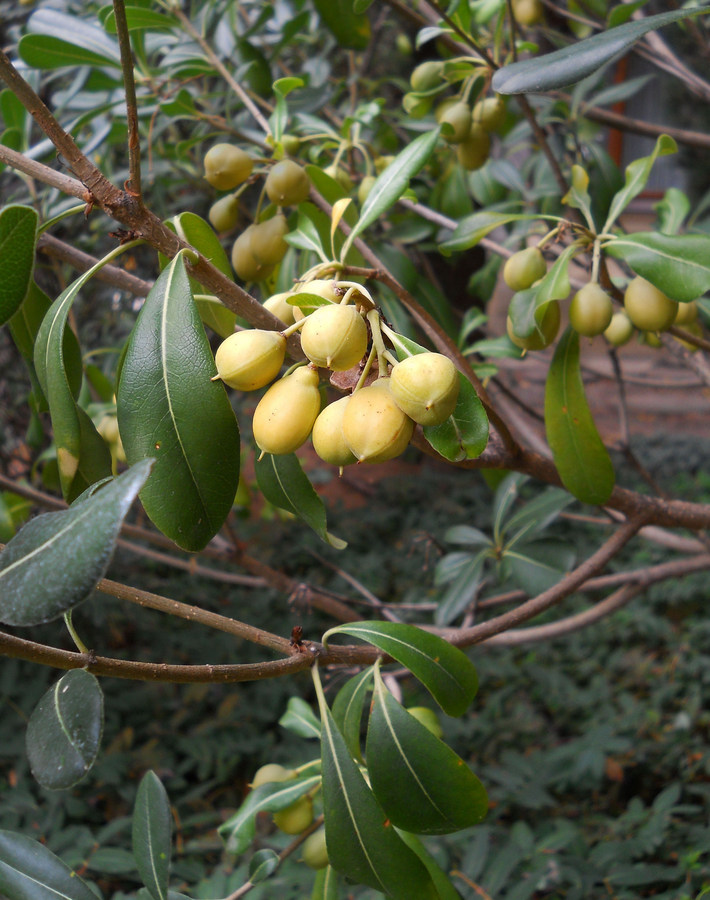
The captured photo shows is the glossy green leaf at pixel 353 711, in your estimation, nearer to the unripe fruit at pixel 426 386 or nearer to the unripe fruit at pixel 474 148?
the unripe fruit at pixel 426 386

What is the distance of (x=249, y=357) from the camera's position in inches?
20.3

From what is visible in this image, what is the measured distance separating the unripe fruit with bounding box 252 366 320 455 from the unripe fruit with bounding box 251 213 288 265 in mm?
461

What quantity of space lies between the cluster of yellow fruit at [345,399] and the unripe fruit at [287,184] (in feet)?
1.33

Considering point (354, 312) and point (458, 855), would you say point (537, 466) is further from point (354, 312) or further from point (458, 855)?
point (458, 855)

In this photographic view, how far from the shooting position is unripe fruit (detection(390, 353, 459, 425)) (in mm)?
489

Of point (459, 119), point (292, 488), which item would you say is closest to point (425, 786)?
point (292, 488)

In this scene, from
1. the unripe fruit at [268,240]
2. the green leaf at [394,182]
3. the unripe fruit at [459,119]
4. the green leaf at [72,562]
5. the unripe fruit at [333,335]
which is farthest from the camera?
the unripe fruit at [459,119]

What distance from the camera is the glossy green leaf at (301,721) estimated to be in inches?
40.8

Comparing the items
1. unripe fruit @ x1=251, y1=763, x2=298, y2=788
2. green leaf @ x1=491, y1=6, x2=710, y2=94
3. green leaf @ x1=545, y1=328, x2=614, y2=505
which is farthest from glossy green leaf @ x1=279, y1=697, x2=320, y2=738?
green leaf @ x1=491, y1=6, x2=710, y2=94

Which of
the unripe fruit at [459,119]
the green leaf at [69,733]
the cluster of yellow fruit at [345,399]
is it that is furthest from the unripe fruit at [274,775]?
the unripe fruit at [459,119]

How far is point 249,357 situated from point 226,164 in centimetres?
52

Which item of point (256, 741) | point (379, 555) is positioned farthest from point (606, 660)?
point (256, 741)

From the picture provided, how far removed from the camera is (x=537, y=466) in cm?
88

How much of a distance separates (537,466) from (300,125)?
Answer: 2.57 feet
